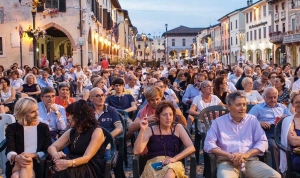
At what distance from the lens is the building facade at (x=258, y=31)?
5916cm

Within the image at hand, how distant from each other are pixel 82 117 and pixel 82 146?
0.31 meters

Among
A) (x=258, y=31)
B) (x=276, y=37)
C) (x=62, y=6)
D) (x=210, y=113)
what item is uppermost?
(x=258, y=31)

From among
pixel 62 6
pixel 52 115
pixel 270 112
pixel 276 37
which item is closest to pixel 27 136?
pixel 52 115

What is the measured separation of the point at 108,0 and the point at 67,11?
627 inches

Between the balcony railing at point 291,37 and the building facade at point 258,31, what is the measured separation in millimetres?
6342

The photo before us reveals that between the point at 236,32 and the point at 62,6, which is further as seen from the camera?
the point at 236,32

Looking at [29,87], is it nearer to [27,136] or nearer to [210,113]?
[210,113]

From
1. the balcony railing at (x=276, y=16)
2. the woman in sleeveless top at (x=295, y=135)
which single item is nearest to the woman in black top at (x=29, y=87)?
the woman in sleeveless top at (x=295, y=135)

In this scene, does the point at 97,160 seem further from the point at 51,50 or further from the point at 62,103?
the point at 51,50

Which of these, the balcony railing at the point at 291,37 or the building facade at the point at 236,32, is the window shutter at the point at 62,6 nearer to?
the balcony railing at the point at 291,37

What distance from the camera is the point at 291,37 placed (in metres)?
49.7

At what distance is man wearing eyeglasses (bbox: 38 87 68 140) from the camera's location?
634 centimetres

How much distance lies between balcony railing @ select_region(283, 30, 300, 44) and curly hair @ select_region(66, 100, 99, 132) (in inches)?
1822

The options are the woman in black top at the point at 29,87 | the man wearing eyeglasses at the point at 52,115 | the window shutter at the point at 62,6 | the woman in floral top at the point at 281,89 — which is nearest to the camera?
the man wearing eyeglasses at the point at 52,115
